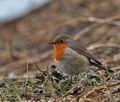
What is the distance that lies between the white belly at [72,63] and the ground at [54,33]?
0.75ft

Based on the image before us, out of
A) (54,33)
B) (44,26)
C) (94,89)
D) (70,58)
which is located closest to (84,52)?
(70,58)

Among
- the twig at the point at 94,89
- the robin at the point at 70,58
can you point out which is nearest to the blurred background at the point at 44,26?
the robin at the point at 70,58

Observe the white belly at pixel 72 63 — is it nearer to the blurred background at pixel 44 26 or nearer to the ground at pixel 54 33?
the ground at pixel 54 33

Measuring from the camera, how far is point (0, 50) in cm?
1145

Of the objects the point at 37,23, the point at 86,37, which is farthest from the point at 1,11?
the point at 86,37

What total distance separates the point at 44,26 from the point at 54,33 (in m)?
0.77

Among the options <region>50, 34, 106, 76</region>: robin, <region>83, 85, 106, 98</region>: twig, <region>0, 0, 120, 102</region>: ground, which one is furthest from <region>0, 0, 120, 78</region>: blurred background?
<region>83, 85, 106, 98</region>: twig

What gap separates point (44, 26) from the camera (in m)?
12.1

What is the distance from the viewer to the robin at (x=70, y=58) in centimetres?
614

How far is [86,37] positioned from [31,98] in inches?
194

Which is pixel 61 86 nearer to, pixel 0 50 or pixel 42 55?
pixel 42 55

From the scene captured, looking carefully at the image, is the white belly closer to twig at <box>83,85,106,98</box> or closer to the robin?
the robin

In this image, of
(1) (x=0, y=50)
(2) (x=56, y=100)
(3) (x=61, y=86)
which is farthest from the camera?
(1) (x=0, y=50)

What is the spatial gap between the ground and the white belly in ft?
0.75
